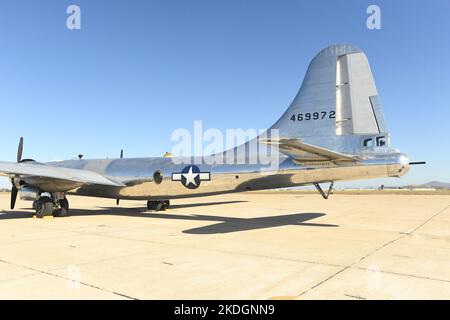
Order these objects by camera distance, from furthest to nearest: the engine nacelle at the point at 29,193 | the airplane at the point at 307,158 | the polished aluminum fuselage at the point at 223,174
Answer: the engine nacelle at the point at 29,193 < the airplane at the point at 307,158 < the polished aluminum fuselage at the point at 223,174

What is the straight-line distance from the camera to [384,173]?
13555 millimetres

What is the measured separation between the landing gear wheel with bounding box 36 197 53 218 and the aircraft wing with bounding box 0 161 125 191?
1.04m

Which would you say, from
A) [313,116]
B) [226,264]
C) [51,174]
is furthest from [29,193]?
[226,264]

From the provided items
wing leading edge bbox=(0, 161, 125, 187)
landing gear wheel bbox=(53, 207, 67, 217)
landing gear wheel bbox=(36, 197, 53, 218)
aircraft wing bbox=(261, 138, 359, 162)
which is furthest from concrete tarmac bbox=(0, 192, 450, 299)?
landing gear wheel bbox=(53, 207, 67, 217)

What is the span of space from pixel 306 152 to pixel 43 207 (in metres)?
15.4

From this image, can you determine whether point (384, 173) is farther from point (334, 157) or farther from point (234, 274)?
point (234, 274)

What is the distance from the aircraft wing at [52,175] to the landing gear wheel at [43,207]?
3.40ft

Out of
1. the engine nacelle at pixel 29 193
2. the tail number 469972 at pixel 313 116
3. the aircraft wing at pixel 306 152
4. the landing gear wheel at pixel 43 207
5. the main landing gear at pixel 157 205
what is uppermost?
the tail number 469972 at pixel 313 116

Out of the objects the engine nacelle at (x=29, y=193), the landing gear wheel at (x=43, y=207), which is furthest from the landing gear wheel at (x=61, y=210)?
the engine nacelle at (x=29, y=193)

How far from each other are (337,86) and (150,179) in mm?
11216

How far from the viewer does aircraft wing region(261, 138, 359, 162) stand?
1174 cm

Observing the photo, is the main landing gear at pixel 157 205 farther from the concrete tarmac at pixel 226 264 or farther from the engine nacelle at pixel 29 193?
the concrete tarmac at pixel 226 264

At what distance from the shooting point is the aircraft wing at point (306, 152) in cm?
1174

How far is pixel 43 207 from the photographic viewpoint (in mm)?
20453
